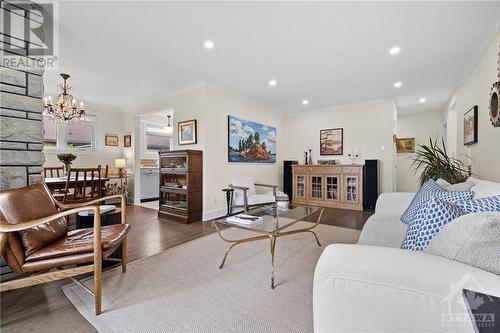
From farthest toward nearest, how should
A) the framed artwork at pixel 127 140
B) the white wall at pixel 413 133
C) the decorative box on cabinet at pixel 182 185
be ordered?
the white wall at pixel 413 133 → the framed artwork at pixel 127 140 → the decorative box on cabinet at pixel 182 185

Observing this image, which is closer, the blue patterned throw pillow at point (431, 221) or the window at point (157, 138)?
the blue patterned throw pillow at point (431, 221)

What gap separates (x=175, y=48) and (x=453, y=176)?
3742 mm

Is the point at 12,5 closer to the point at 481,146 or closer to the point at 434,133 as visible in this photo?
the point at 481,146

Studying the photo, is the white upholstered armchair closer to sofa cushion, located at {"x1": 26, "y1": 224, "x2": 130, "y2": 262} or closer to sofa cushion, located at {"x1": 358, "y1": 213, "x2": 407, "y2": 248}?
sofa cushion, located at {"x1": 358, "y1": 213, "x2": 407, "y2": 248}

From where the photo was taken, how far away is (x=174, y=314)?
4.62 feet

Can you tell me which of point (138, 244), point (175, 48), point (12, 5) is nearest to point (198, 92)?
point (175, 48)

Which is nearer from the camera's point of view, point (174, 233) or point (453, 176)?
point (453, 176)

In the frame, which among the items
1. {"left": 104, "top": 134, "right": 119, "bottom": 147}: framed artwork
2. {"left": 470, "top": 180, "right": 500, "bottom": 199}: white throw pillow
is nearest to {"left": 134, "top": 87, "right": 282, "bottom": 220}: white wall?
{"left": 104, "top": 134, "right": 119, "bottom": 147}: framed artwork

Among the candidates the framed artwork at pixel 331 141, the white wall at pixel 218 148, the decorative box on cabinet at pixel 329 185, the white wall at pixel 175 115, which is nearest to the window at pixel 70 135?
the white wall at pixel 175 115

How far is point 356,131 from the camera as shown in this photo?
16.6 ft

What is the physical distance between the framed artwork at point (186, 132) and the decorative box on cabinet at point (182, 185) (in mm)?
336

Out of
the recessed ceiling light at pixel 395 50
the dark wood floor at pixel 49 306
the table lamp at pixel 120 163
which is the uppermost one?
the recessed ceiling light at pixel 395 50

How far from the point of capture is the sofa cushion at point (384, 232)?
1521mm
